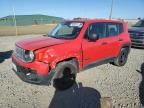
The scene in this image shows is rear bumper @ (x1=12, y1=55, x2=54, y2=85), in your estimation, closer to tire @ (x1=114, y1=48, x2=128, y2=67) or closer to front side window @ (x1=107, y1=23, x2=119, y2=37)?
front side window @ (x1=107, y1=23, x2=119, y2=37)

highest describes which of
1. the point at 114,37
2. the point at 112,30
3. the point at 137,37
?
the point at 112,30

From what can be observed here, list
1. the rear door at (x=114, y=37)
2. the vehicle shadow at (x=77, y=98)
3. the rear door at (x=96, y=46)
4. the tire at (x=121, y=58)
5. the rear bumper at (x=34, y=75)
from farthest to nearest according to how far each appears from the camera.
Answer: the tire at (x=121, y=58) → the rear door at (x=114, y=37) → the rear door at (x=96, y=46) → the rear bumper at (x=34, y=75) → the vehicle shadow at (x=77, y=98)

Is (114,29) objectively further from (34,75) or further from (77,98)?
(34,75)

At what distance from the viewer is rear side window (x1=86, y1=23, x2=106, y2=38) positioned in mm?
6078

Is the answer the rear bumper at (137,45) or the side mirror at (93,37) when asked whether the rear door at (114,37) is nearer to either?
the side mirror at (93,37)

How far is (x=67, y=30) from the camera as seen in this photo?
6.29 meters

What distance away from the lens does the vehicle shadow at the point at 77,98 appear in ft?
15.0

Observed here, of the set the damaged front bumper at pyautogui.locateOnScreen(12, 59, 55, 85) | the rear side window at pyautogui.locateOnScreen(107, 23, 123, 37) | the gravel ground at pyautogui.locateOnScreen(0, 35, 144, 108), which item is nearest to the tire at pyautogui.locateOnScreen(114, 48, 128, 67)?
the gravel ground at pyautogui.locateOnScreen(0, 35, 144, 108)

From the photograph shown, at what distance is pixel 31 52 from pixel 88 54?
1.93 m

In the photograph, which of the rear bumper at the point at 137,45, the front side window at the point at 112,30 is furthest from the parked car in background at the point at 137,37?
the front side window at the point at 112,30

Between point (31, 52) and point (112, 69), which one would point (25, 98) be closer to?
point (31, 52)

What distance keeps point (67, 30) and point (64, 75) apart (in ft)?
5.30

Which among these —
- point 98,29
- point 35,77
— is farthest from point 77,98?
point 98,29

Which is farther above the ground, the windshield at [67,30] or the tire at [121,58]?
the windshield at [67,30]
